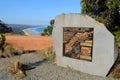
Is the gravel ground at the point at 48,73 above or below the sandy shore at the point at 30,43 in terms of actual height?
above

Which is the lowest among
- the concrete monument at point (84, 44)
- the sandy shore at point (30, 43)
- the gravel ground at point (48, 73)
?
the sandy shore at point (30, 43)

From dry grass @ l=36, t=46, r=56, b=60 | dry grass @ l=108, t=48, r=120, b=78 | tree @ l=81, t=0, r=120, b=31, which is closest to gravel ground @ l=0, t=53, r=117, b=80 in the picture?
dry grass @ l=108, t=48, r=120, b=78

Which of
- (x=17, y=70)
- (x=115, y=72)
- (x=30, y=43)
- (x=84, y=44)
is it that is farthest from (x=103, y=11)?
(x=17, y=70)

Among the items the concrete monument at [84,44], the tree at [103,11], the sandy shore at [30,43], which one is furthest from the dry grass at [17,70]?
the tree at [103,11]

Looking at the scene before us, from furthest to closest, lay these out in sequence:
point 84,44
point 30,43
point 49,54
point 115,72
→ point 30,43 → point 49,54 → point 84,44 → point 115,72

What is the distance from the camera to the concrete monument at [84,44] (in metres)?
11.5

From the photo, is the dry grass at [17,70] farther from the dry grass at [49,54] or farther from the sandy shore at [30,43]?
the sandy shore at [30,43]

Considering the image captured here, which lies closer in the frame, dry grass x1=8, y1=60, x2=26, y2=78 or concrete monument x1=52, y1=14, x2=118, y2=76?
concrete monument x1=52, y1=14, x2=118, y2=76

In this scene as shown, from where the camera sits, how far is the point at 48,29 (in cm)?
3778

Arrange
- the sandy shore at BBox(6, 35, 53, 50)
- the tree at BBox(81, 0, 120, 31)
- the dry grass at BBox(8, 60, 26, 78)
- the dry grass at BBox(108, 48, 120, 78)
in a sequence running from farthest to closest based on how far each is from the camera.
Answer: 1. the tree at BBox(81, 0, 120, 31)
2. the sandy shore at BBox(6, 35, 53, 50)
3. the dry grass at BBox(8, 60, 26, 78)
4. the dry grass at BBox(108, 48, 120, 78)

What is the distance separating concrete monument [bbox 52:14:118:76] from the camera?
37.9 feet

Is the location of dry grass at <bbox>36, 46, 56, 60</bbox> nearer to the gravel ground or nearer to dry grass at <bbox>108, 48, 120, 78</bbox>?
the gravel ground

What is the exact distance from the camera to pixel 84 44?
1254 centimetres

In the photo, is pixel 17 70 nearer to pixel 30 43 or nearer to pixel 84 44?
pixel 84 44
